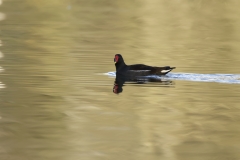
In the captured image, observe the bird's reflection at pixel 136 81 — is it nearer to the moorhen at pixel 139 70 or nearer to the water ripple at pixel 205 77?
the moorhen at pixel 139 70

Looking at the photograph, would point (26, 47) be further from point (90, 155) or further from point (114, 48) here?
point (90, 155)

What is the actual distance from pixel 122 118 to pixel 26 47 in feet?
44.8

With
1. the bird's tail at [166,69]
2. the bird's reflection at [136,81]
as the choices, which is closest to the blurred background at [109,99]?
the bird's reflection at [136,81]

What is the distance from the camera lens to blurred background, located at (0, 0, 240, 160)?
10.5 metres

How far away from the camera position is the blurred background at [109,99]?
1050 cm

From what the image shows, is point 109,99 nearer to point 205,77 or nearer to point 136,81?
point 136,81

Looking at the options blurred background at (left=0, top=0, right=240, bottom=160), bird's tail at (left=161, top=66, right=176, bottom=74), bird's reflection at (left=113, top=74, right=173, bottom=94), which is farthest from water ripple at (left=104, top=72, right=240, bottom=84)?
blurred background at (left=0, top=0, right=240, bottom=160)

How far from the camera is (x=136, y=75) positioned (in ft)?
61.5

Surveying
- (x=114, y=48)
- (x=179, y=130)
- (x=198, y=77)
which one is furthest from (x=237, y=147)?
(x=114, y=48)

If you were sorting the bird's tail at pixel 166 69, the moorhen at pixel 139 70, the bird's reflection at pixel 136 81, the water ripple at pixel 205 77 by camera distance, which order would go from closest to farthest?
1. the bird's reflection at pixel 136 81
2. the water ripple at pixel 205 77
3. the bird's tail at pixel 166 69
4. the moorhen at pixel 139 70

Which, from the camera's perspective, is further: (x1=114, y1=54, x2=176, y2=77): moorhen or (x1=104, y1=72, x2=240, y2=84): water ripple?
(x1=114, y1=54, x2=176, y2=77): moorhen

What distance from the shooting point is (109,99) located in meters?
14.8

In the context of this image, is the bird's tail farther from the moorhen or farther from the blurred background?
the blurred background

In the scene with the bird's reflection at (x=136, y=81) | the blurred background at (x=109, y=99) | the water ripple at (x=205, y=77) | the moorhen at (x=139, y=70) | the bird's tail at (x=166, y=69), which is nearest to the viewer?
the blurred background at (x=109, y=99)
